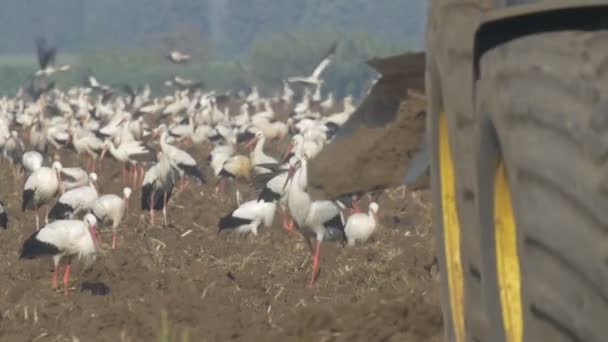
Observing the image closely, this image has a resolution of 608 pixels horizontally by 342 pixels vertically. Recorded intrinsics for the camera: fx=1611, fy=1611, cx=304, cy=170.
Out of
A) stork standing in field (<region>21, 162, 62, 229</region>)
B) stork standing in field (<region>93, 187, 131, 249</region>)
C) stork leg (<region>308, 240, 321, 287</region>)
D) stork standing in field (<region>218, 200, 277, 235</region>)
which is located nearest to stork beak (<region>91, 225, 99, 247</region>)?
stork standing in field (<region>93, 187, 131, 249</region>)

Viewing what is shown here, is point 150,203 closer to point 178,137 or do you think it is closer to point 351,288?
point 351,288

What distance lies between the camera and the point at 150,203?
640 inches

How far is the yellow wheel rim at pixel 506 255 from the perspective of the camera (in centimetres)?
358

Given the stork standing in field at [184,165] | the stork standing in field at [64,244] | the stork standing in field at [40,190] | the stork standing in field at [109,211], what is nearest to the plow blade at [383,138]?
the stork standing in field at [64,244]

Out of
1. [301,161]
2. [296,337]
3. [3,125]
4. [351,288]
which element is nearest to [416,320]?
[296,337]

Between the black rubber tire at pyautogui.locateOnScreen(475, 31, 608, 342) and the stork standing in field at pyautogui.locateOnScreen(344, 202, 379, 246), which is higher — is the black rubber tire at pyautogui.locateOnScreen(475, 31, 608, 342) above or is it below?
above

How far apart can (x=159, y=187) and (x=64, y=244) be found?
437 centimetres

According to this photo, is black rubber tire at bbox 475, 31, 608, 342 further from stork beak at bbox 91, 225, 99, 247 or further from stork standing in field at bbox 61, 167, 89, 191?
stork standing in field at bbox 61, 167, 89, 191

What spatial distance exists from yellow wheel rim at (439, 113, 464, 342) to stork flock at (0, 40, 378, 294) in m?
1.65

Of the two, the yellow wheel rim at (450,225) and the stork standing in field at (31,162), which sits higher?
the yellow wheel rim at (450,225)

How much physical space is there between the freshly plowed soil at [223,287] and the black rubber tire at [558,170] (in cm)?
99

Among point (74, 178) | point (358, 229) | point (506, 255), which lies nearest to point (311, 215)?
point (358, 229)

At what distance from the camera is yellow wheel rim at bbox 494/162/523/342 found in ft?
11.7

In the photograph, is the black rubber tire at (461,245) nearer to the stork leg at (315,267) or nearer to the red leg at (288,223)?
the stork leg at (315,267)
